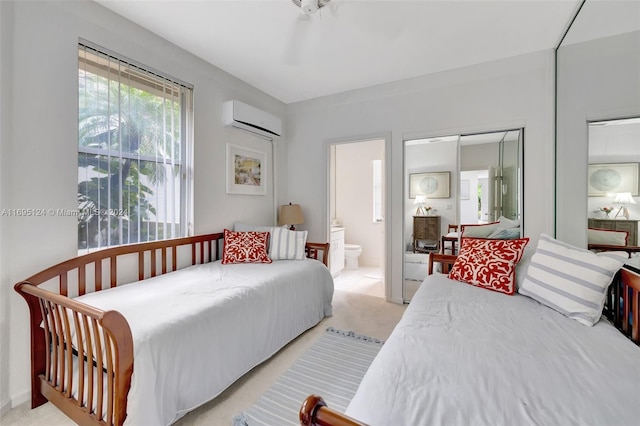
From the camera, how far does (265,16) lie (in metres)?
2.07

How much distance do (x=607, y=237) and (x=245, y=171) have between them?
3130 millimetres

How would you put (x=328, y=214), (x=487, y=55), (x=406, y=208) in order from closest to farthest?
(x=487, y=55), (x=406, y=208), (x=328, y=214)

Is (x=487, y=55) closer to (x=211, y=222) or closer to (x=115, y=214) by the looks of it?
(x=211, y=222)

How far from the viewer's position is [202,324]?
1.54 m

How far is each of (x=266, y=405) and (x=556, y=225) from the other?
278 cm

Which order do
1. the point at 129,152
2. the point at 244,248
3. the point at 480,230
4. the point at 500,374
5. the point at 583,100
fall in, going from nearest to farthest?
the point at 500,374 → the point at 583,100 → the point at 129,152 → the point at 244,248 → the point at 480,230

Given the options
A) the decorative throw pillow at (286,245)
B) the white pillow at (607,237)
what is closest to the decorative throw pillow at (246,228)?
the decorative throw pillow at (286,245)

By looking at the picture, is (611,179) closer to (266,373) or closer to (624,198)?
(624,198)

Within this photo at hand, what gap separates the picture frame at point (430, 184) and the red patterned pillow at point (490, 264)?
1.10 meters

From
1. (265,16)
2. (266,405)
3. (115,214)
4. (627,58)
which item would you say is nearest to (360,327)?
(266,405)

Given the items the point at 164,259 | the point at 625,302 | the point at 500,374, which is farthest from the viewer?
the point at 164,259

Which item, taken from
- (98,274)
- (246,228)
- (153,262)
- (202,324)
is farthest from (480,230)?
(98,274)

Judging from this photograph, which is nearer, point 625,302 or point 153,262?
point 625,302

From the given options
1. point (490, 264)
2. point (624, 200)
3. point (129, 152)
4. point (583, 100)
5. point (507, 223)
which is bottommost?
point (490, 264)
